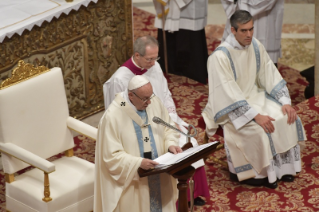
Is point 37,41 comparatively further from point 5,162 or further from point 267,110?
point 267,110

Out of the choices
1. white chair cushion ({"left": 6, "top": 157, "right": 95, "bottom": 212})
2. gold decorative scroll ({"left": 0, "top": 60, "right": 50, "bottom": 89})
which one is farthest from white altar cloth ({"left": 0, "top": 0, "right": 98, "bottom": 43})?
white chair cushion ({"left": 6, "top": 157, "right": 95, "bottom": 212})

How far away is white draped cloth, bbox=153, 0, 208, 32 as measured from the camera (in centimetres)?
806

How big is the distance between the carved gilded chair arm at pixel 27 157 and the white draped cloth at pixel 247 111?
1767mm

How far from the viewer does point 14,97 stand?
519 cm

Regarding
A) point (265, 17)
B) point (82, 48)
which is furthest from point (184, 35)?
point (82, 48)

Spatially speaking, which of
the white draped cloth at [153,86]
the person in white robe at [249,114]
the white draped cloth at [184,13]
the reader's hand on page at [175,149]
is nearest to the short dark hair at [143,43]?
the white draped cloth at [153,86]

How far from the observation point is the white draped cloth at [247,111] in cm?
594

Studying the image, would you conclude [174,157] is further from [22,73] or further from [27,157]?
[22,73]

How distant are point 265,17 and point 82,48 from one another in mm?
2162

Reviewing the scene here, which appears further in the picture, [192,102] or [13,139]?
[192,102]


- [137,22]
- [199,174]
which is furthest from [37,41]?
[137,22]

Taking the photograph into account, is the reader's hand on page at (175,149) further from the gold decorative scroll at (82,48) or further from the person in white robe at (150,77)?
the gold decorative scroll at (82,48)

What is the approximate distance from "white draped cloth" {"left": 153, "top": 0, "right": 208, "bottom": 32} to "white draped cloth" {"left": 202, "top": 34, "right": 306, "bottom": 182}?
1.98m

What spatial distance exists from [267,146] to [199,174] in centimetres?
68
